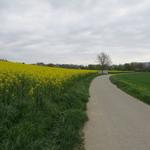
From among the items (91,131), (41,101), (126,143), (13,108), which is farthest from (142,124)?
(13,108)

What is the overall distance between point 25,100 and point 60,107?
2375 mm

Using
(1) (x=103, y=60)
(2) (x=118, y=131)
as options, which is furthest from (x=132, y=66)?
(2) (x=118, y=131)

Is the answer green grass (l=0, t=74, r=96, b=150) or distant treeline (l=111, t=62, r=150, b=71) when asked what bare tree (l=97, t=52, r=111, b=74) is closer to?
distant treeline (l=111, t=62, r=150, b=71)

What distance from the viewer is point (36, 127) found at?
7461mm

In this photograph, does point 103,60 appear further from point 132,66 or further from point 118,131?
point 118,131

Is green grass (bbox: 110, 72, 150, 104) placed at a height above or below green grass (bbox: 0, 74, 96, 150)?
below

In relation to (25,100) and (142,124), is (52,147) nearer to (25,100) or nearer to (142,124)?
(25,100)

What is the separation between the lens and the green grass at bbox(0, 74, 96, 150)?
20.8 feet

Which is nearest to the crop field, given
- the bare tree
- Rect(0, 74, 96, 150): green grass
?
Rect(0, 74, 96, 150): green grass

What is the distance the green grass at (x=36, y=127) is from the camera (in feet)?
20.8

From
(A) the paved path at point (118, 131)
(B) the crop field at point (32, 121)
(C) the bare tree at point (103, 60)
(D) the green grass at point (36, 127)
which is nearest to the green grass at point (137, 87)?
(A) the paved path at point (118, 131)

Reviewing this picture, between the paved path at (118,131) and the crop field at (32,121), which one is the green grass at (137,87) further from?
the crop field at (32,121)

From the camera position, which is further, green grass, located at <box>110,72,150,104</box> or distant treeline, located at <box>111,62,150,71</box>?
distant treeline, located at <box>111,62,150,71</box>

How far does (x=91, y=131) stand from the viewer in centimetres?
909
